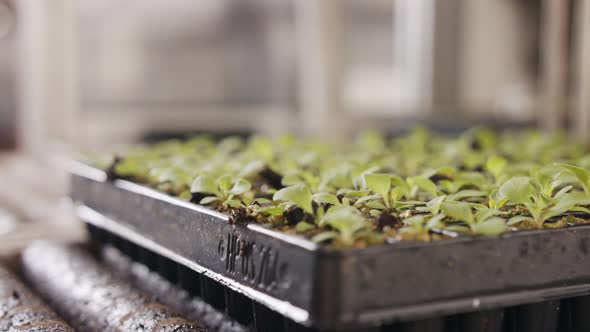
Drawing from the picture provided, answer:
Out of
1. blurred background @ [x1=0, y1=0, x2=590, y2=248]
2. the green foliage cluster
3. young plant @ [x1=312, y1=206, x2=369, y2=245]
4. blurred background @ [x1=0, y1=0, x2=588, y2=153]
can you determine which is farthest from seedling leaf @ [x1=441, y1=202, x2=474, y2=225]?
blurred background @ [x1=0, y1=0, x2=588, y2=153]

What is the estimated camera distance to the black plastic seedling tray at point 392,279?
545 millimetres

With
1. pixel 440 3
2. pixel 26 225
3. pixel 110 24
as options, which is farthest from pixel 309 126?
pixel 26 225

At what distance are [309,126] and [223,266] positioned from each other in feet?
12.4

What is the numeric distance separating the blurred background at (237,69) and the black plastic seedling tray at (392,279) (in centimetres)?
260

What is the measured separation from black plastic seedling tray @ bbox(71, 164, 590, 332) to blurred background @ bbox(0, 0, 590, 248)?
2.60 m

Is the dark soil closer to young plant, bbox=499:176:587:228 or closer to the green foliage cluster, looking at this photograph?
the green foliage cluster

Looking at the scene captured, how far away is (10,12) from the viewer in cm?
381

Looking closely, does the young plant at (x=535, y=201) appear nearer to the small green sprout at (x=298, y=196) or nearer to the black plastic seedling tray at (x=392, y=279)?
the black plastic seedling tray at (x=392, y=279)

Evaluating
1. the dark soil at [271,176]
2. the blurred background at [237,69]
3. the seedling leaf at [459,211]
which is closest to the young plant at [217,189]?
the dark soil at [271,176]

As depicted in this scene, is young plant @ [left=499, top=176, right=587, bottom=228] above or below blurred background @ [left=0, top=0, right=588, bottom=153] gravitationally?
below

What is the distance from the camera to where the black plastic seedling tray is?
545 mm

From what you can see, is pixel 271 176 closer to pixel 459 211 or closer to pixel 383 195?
pixel 383 195

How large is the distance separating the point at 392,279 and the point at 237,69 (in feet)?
16.3

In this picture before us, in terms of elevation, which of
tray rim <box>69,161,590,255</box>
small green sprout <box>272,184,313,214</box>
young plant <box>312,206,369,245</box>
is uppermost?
small green sprout <box>272,184,313,214</box>
